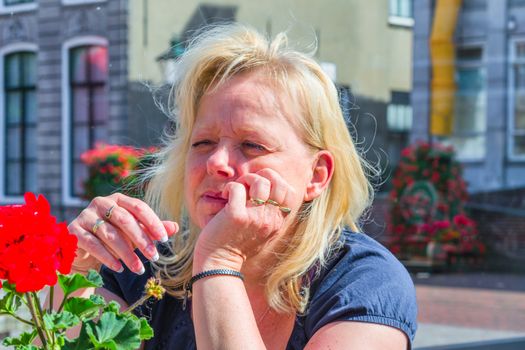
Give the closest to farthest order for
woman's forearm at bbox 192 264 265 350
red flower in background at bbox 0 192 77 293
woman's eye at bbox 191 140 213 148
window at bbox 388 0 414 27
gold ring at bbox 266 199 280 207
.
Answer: red flower in background at bbox 0 192 77 293 < woman's forearm at bbox 192 264 265 350 < gold ring at bbox 266 199 280 207 < woman's eye at bbox 191 140 213 148 < window at bbox 388 0 414 27

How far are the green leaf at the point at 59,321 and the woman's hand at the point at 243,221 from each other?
326 millimetres

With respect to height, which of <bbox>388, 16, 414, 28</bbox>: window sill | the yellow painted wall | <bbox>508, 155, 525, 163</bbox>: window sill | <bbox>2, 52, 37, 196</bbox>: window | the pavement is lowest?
the pavement

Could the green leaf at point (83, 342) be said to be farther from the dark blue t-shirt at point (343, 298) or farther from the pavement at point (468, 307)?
the pavement at point (468, 307)

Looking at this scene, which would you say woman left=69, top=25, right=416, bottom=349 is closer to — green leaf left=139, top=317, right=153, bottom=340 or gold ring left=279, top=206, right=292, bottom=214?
gold ring left=279, top=206, right=292, bottom=214

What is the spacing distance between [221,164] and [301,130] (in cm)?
16

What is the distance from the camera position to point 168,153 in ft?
5.27

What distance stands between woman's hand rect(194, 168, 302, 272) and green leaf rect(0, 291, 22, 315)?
0.34 metres

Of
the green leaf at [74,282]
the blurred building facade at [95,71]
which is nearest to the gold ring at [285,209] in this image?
the green leaf at [74,282]

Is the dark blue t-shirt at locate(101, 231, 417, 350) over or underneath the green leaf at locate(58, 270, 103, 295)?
underneath

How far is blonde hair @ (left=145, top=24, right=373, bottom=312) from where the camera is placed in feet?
4.57

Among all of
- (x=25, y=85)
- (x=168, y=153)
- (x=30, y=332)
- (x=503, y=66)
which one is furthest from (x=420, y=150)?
(x=30, y=332)

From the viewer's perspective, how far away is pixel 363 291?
4.21 ft

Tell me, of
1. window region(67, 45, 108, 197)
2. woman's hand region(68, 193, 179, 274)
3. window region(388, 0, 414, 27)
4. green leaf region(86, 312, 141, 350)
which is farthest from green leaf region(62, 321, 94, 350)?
window region(388, 0, 414, 27)

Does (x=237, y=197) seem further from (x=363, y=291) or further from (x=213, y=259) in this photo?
(x=363, y=291)
